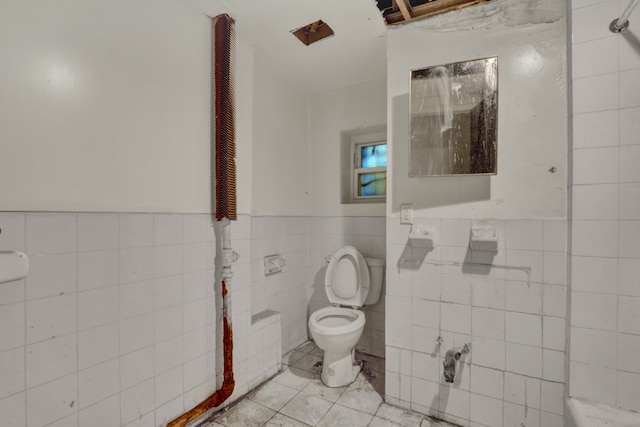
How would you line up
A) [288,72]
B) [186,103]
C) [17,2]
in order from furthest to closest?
1. [288,72]
2. [186,103]
3. [17,2]

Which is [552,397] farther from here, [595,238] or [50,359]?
[50,359]

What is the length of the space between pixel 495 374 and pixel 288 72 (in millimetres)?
2468

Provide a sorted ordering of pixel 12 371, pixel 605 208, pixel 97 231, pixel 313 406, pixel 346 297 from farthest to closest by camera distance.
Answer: pixel 346 297 < pixel 313 406 < pixel 605 208 < pixel 97 231 < pixel 12 371

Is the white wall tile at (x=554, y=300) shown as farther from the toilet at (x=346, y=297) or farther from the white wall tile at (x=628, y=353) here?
the toilet at (x=346, y=297)

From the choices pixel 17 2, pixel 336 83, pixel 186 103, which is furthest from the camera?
pixel 336 83

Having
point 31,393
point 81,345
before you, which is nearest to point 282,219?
point 81,345

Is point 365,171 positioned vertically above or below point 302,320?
above

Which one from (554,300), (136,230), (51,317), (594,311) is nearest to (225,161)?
(136,230)

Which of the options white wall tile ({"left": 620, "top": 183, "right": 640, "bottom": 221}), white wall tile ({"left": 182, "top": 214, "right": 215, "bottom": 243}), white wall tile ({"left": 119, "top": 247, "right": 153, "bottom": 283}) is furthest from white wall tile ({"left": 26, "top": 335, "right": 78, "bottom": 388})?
white wall tile ({"left": 620, "top": 183, "right": 640, "bottom": 221})

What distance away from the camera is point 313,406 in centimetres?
183

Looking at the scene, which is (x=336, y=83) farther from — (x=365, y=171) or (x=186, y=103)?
(x=186, y=103)

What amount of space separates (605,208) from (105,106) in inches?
88.2

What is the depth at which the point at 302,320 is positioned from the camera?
2.73 metres


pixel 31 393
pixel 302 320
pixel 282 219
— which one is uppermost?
pixel 282 219
